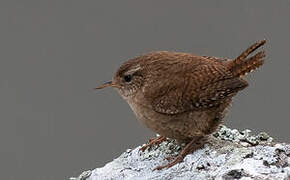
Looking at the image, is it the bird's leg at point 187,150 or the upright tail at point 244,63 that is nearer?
the bird's leg at point 187,150

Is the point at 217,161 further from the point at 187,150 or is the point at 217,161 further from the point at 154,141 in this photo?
the point at 154,141

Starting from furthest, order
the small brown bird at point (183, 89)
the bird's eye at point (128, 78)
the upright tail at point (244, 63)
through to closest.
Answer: the bird's eye at point (128, 78) < the upright tail at point (244, 63) < the small brown bird at point (183, 89)

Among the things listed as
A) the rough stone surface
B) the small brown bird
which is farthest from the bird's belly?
the rough stone surface

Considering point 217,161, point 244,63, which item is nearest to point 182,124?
point 217,161

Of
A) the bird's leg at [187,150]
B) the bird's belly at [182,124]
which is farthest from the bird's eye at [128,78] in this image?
the bird's leg at [187,150]

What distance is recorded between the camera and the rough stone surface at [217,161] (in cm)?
270

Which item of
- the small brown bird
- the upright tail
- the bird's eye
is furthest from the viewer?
the bird's eye

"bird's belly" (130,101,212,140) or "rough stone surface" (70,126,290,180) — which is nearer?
"rough stone surface" (70,126,290,180)

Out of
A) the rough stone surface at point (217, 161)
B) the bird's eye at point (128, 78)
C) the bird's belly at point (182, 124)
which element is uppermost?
the bird's eye at point (128, 78)

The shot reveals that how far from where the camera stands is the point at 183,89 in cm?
332

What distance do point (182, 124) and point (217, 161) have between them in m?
0.49

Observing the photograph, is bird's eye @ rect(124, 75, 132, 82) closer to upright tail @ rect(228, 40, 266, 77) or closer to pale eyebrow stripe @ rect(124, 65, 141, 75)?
pale eyebrow stripe @ rect(124, 65, 141, 75)

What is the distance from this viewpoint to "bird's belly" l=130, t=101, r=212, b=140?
3.30m

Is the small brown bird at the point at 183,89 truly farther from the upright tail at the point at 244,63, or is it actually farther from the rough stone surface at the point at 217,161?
the rough stone surface at the point at 217,161
